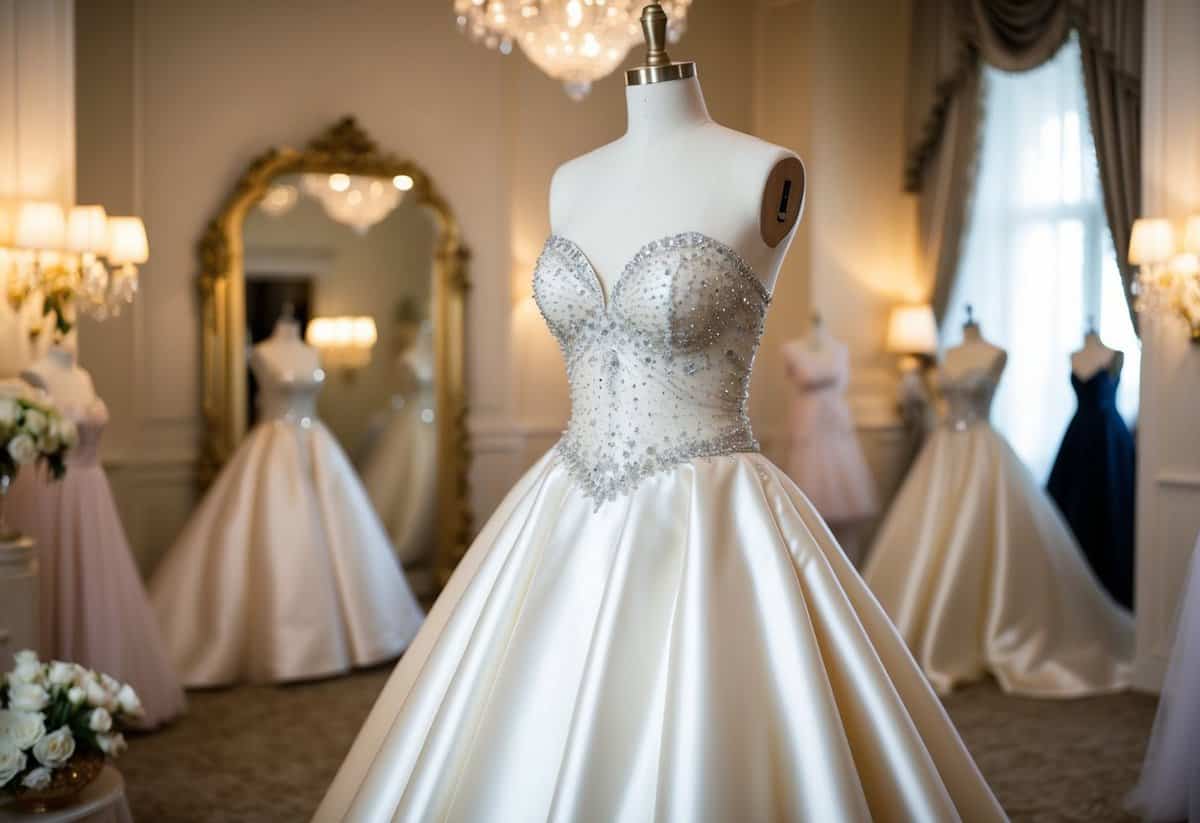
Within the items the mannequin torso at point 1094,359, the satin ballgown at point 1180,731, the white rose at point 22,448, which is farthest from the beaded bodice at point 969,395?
the white rose at point 22,448

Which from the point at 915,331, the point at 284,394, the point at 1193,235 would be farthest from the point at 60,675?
the point at 915,331

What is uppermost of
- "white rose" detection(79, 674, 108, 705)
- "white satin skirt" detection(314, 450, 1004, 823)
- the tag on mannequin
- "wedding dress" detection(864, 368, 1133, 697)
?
the tag on mannequin

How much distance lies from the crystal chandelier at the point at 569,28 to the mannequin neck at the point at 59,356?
1.77 meters

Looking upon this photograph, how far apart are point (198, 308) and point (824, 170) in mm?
3433

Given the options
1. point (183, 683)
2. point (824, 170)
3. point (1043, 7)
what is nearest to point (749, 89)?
point (824, 170)

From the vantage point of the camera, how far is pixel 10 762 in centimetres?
246

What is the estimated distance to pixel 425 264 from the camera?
637 cm

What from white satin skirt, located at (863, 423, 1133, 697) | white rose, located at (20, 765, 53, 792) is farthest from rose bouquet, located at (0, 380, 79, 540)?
white satin skirt, located at (863, 423, 1133, 697)

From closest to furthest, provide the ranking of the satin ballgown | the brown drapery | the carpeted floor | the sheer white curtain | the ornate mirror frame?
the satin ballgown
the carpeted floor
the ornate mirror frame
the brown drapery
the sheer white curtain

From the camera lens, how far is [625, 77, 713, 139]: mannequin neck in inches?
96.3

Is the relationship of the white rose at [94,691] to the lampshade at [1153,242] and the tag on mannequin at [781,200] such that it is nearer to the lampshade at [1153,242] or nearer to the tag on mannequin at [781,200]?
the tag on mannequin at [781,200]

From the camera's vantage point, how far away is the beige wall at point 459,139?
5.57 meters

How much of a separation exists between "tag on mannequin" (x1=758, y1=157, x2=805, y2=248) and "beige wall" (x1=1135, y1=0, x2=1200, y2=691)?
3.04 metres

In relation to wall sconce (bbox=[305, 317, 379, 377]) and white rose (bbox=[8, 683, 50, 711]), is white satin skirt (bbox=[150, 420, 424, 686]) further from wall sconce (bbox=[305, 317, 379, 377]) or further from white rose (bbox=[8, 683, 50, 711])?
white rose (bbox=[8, 683, 50, 711])
